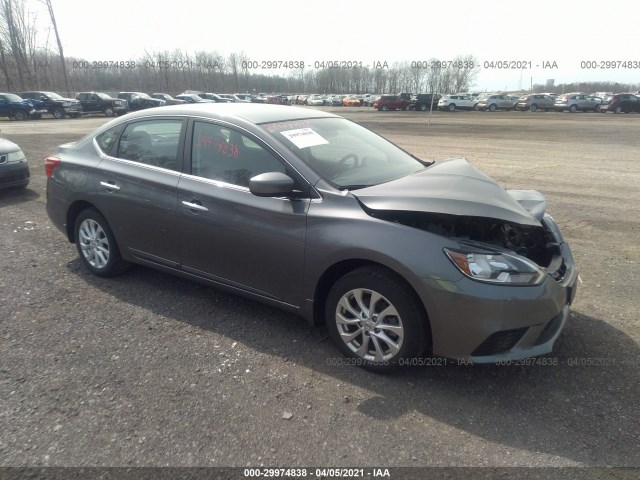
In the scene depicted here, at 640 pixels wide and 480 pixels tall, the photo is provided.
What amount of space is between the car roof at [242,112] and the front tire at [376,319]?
154cm

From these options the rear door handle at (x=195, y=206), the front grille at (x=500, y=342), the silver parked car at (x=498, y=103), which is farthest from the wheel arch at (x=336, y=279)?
the silver parked car at (x=498, y=103)

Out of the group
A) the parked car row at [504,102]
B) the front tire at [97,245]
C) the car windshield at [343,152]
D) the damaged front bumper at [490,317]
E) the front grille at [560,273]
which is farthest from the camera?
the parked car row at [504,102]

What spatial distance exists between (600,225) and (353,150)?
4304 millimetres

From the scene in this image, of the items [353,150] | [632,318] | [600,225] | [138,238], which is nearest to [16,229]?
[138,238]

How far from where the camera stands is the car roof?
3.64 metres

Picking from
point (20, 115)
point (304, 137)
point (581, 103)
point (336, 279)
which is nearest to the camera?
point (336, 279)

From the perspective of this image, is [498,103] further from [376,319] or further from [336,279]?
[376,319]

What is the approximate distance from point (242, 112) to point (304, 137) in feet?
1.97

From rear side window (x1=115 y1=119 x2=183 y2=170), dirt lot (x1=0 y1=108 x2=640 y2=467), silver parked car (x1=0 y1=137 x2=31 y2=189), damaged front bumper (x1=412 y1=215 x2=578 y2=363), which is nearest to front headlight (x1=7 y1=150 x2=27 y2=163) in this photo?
silver parked car (x1=0 y1=137 x2=31 y2=189)

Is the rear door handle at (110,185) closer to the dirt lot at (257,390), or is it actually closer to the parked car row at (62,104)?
the dirt lot at (257,390)

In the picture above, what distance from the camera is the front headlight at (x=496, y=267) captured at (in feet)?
8.70

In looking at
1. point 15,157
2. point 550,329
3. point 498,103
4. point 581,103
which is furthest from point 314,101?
point 550,329

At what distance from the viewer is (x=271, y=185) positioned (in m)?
3.00

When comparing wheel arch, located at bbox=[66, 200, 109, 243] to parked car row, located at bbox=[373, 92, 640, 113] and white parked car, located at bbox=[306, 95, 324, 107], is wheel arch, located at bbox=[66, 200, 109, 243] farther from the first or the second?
white parked car, located at bbox=[306, 95, 324, 107]
